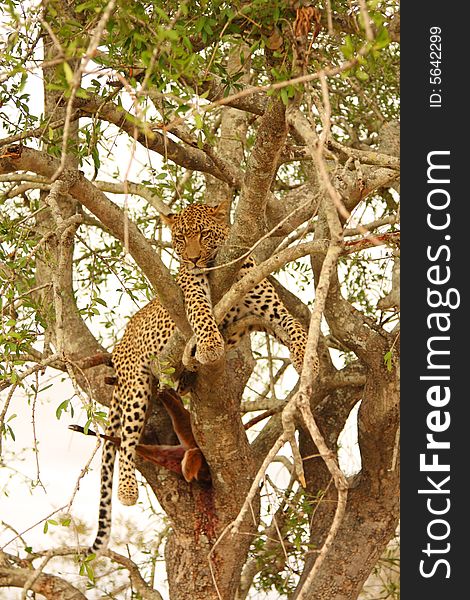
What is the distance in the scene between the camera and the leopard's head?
17.8 ft

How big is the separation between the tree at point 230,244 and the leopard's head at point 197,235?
0.77 feet

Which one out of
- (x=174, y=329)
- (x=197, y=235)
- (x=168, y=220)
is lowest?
(x=174, y=329)

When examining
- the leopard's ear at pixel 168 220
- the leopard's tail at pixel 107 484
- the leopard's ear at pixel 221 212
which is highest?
the leopard's ear at pixel 221 212

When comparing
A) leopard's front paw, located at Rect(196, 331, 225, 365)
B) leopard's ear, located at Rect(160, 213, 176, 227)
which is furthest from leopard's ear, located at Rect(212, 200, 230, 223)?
leopard's front paw, located at Rect(196, 331, 225, 365)

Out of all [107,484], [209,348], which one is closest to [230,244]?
[209,348]

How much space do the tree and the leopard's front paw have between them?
114mm

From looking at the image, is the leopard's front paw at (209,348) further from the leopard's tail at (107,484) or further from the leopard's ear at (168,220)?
the leopard's tail at (107,484)

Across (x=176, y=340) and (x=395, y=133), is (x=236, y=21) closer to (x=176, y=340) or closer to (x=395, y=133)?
(x=176, y=340)

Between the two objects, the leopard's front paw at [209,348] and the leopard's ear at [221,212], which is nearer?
the leopard's front paw at [209,348]

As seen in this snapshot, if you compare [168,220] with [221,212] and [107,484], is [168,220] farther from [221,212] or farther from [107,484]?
[107,484]

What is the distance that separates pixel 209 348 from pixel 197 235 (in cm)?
91

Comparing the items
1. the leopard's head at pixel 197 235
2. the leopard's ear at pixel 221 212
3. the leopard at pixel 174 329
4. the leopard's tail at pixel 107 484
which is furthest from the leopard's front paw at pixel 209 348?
the leopard's tail at pixel 107 484

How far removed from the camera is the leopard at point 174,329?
497 centimetres

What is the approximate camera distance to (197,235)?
17.9ft
